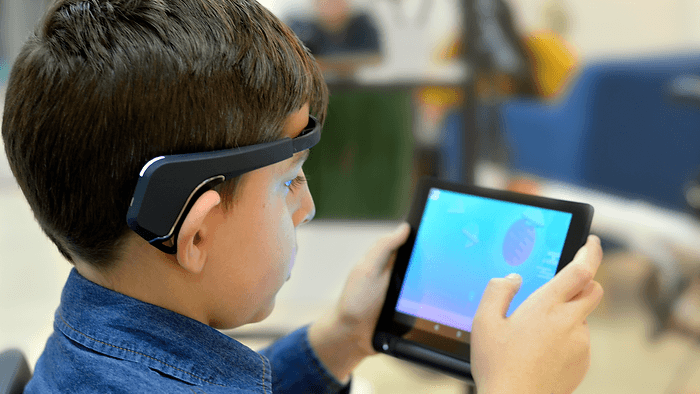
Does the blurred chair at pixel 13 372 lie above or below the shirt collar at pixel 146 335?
below

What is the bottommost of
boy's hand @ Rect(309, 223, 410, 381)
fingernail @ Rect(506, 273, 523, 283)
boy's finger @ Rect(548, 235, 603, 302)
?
boy's hand @ Rect(309, 223, 410, 381)

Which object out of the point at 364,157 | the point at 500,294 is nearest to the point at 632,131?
the point at 364,157

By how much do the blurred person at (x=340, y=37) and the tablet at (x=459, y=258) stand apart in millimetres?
724

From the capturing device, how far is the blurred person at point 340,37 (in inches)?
54.0

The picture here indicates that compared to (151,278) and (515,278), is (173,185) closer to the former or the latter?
(151,278)

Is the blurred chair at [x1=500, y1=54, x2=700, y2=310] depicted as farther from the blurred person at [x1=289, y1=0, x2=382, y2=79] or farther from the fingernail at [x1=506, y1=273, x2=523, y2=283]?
the fingernail at [x1=506, y1=273, x2=523, y2=283]

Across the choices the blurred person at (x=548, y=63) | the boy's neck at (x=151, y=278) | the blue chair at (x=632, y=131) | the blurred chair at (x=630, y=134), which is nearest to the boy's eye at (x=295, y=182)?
the boy's neck at (x=151, y=278)

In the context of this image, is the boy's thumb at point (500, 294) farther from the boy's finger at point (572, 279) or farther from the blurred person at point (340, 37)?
the blurred person at point (340, 37)

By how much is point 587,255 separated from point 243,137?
347 mm

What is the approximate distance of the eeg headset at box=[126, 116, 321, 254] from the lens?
1.53 feet

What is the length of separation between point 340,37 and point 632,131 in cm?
148

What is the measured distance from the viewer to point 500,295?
57 centimetres

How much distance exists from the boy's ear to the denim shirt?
0.16 ft

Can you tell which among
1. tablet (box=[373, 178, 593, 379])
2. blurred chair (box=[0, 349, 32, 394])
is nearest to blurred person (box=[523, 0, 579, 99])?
tablet (box=[373, 178, 593, 379])
